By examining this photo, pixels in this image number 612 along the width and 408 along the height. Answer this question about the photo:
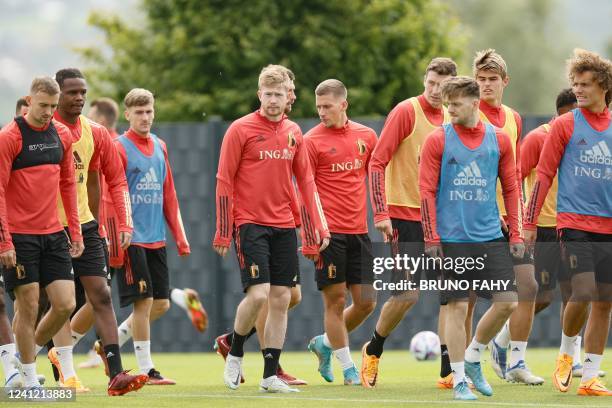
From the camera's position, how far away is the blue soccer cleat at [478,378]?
10133 mm

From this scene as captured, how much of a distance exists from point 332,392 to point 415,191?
175 cm

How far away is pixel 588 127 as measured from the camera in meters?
10.2

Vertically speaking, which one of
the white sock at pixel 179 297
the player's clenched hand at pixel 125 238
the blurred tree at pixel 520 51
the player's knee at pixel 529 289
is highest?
the blurred tree at pixel 520 51

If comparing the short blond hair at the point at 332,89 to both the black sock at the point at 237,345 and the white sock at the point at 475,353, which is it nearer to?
the black sock at the point at 237,345

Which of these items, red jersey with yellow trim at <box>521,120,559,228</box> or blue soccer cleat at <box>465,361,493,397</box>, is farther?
red jersey with yellow trim at <box>521,120,559,228</box>

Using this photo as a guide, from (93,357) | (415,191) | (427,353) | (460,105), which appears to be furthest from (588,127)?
(93,357)

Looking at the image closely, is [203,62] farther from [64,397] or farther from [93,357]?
[64,397]

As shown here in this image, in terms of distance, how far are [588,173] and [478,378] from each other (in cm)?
164

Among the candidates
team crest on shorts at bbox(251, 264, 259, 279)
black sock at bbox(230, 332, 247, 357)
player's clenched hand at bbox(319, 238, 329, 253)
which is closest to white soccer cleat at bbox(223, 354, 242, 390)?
black sock at bbox(230, 332, 247, 357)

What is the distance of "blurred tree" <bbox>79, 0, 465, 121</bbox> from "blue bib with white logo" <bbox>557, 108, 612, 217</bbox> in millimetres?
13416

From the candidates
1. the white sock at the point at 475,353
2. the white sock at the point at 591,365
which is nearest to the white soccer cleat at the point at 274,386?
the white sock at the point at 475,353

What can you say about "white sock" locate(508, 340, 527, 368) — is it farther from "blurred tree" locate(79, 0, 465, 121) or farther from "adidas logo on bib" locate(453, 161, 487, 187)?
"blurred tree" locate(79, 0, 465, 121)

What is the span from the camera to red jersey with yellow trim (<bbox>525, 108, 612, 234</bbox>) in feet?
33.2

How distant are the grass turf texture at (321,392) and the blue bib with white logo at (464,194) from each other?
115 cm
